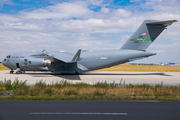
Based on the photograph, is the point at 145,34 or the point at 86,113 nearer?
the point at 86,113

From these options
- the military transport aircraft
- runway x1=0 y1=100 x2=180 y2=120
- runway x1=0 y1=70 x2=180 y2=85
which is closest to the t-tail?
the military transport aircraft

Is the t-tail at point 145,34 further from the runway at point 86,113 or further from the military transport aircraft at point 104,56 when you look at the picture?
the runway at point 86,113

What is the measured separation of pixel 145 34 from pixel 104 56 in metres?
6.62

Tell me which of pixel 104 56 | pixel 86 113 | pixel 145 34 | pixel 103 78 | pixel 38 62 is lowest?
pixel 86 113

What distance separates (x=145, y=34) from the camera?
25.1 meters

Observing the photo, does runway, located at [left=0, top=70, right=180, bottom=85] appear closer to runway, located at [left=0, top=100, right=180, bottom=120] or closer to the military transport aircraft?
the military transport aircraft

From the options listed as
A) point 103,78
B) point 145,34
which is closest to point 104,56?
point 103,78

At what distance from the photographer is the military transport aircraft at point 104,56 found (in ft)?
80.0

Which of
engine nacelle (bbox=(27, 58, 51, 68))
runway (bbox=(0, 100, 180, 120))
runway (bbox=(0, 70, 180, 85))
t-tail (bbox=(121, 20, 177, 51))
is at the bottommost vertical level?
runway (bbox=(0, 100, 180, 120))

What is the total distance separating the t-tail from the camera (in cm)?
2480

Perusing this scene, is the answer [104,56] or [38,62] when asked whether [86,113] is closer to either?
[38,62]

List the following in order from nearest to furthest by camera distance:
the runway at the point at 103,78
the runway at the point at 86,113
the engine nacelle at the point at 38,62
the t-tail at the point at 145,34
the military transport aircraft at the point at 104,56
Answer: the runway at the point at 86,113, the runway at the point at 103,78, the engine nacelle at the point at 38,62, the military transport aircraft at the point at 104,56, the t-tail at the point at 145,34

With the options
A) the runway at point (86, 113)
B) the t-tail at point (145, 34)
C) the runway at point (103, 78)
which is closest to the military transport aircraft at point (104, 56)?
the t-tail at point (145, 34)

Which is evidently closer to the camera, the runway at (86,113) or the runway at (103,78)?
the runway at (86,113)
